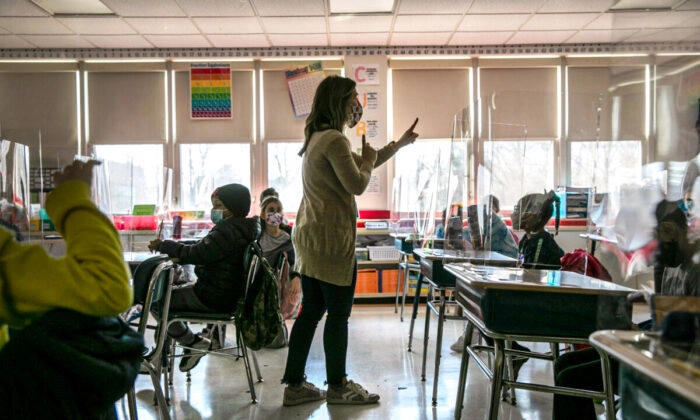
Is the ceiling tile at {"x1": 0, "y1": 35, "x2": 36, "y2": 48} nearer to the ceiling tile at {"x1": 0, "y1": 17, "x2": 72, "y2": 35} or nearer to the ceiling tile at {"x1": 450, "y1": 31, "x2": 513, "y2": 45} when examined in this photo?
the ceiling tile at {"x1": 0, "y1": 17, "x2": 72, "y2": 35}

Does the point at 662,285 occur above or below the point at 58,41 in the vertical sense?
below

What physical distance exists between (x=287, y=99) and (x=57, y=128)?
2609 mm

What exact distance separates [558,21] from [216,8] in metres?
3.19

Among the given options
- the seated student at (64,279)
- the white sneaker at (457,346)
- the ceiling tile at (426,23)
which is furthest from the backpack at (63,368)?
the ceiling tile at (426,23)

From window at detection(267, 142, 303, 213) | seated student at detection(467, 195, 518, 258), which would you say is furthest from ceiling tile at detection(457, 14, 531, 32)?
seated student at detection(467, 195, 518, 258)

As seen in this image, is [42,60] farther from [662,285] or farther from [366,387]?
[662,285]

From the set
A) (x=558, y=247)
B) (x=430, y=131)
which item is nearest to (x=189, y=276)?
(x=558, y=247)

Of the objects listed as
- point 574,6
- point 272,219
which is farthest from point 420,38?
point 272,219

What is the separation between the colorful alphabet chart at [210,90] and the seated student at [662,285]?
4.85m

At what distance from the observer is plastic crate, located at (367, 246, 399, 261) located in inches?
205

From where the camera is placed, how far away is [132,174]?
444cm

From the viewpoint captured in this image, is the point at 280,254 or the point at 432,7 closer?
the point at 280,254

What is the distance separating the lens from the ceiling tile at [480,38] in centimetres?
518

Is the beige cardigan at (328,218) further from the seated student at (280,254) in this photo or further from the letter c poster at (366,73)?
the letter c poster at (366,73)
